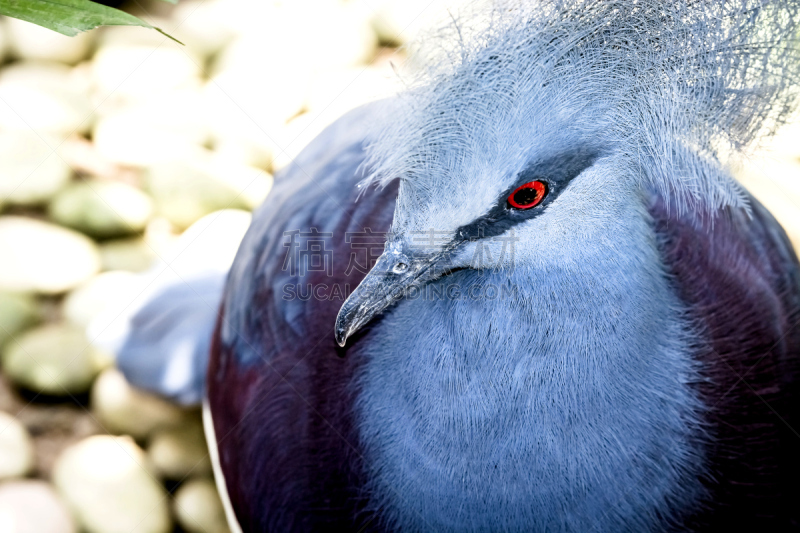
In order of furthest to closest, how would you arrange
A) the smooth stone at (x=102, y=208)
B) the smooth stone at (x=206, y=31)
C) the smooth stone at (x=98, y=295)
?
the smooth stone at (x=206, y=31), the smooth stone at (x=102, y=208), the smooth stone at (x=98, y=295)

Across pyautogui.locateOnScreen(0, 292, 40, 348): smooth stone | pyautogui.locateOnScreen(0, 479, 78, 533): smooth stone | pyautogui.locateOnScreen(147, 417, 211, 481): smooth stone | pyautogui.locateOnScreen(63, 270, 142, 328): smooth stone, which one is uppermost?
pyautogui.locateOnScreen(63, 270, 142, 328): smooth stone

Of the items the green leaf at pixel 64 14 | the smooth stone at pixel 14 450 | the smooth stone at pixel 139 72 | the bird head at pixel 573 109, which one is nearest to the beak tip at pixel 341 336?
the bird head at pixel 573 109

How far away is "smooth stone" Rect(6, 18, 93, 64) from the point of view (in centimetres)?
246

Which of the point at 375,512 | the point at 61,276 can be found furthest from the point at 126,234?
the point at 375,512

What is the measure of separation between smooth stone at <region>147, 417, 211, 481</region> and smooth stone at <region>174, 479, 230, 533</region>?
6 cm

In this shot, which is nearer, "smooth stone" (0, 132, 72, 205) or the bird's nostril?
the bird's nostril

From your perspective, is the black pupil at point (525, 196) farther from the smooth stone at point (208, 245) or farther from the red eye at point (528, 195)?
the smooth stone at point (208, 245)

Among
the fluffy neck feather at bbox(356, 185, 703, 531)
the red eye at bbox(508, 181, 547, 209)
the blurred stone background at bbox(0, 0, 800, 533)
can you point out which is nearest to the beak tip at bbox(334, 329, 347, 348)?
the fluffy neck feather at bbox(356, 185, 703, 531)

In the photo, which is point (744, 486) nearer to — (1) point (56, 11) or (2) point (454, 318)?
(2) point (454, 318)

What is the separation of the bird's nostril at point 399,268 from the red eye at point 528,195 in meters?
0.19

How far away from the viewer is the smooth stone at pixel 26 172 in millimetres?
2258

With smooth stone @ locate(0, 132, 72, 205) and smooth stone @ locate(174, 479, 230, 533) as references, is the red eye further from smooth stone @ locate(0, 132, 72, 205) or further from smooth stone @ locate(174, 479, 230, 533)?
smooth stone @ locate(0, 132, 72, 205)

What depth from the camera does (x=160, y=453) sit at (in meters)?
1.90

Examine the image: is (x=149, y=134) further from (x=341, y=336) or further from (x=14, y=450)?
(x=341, y=336)
